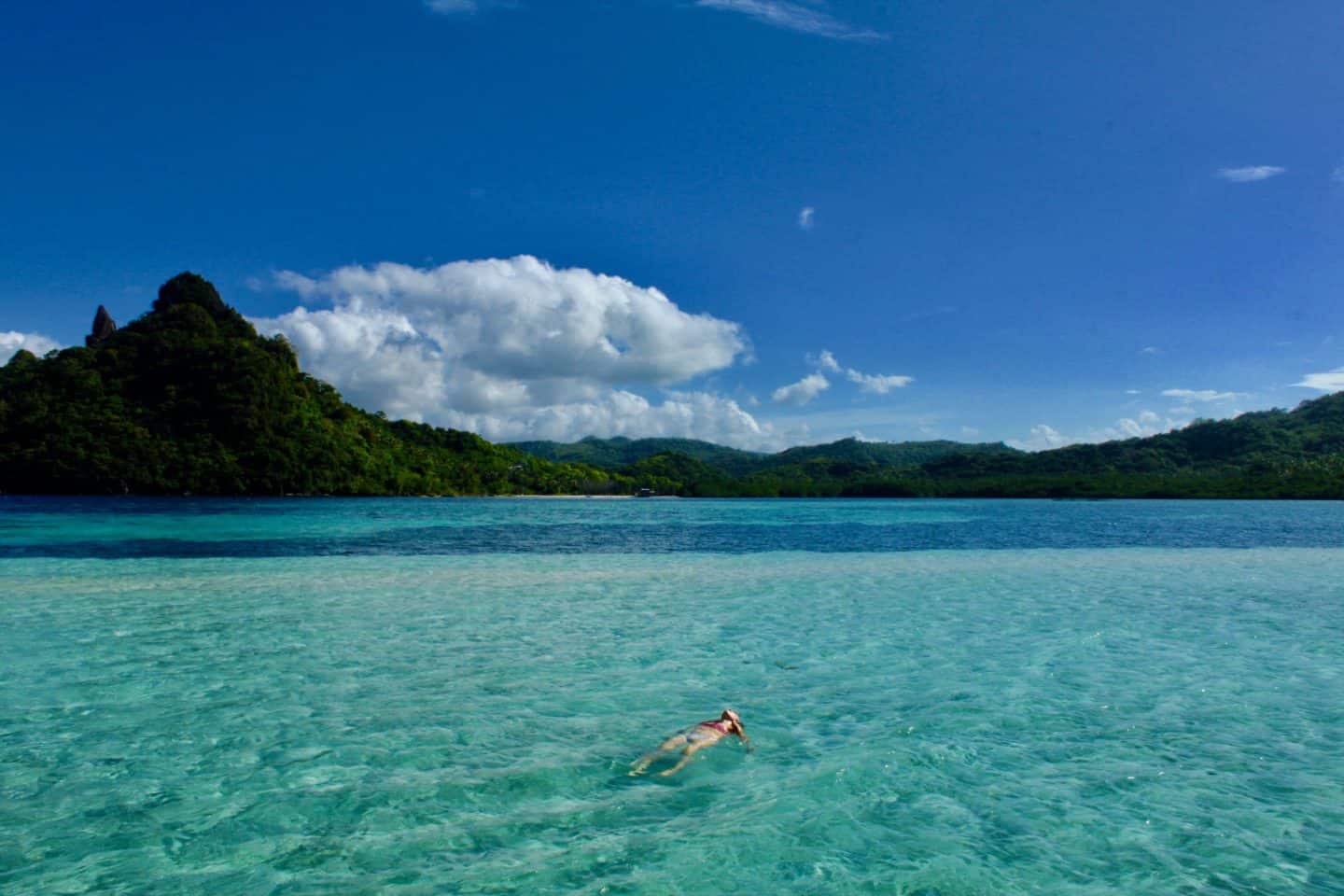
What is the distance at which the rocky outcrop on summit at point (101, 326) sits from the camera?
386 ft

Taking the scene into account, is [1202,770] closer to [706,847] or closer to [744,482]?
[706,847]

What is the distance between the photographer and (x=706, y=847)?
5.09 meters

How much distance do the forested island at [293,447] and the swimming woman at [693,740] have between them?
4000 inches

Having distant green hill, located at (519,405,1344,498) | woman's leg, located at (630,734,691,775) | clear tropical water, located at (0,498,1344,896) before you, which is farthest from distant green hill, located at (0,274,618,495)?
woman's leg, located at (630,734,691,775)

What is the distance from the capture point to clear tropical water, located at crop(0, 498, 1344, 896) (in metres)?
4.86

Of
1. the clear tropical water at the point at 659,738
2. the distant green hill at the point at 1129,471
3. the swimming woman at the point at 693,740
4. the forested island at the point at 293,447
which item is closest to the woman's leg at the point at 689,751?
the swimming woman at the point at 693,740

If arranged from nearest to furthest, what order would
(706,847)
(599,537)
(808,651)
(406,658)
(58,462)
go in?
(706,847) → (406,658) → (808,651) → (599,537) → (58,462)

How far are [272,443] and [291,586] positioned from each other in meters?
93.5

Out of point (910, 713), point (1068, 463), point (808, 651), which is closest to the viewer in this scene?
point (910, 713)

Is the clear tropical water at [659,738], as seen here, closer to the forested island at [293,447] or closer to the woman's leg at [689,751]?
the woman's leg at [689,751]

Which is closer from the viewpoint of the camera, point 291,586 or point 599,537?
point 291,586

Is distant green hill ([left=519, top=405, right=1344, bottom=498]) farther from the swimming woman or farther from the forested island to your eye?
the swimming woman

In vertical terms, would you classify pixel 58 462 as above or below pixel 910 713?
above

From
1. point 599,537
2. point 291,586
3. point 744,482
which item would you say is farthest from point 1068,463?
point 291,586
